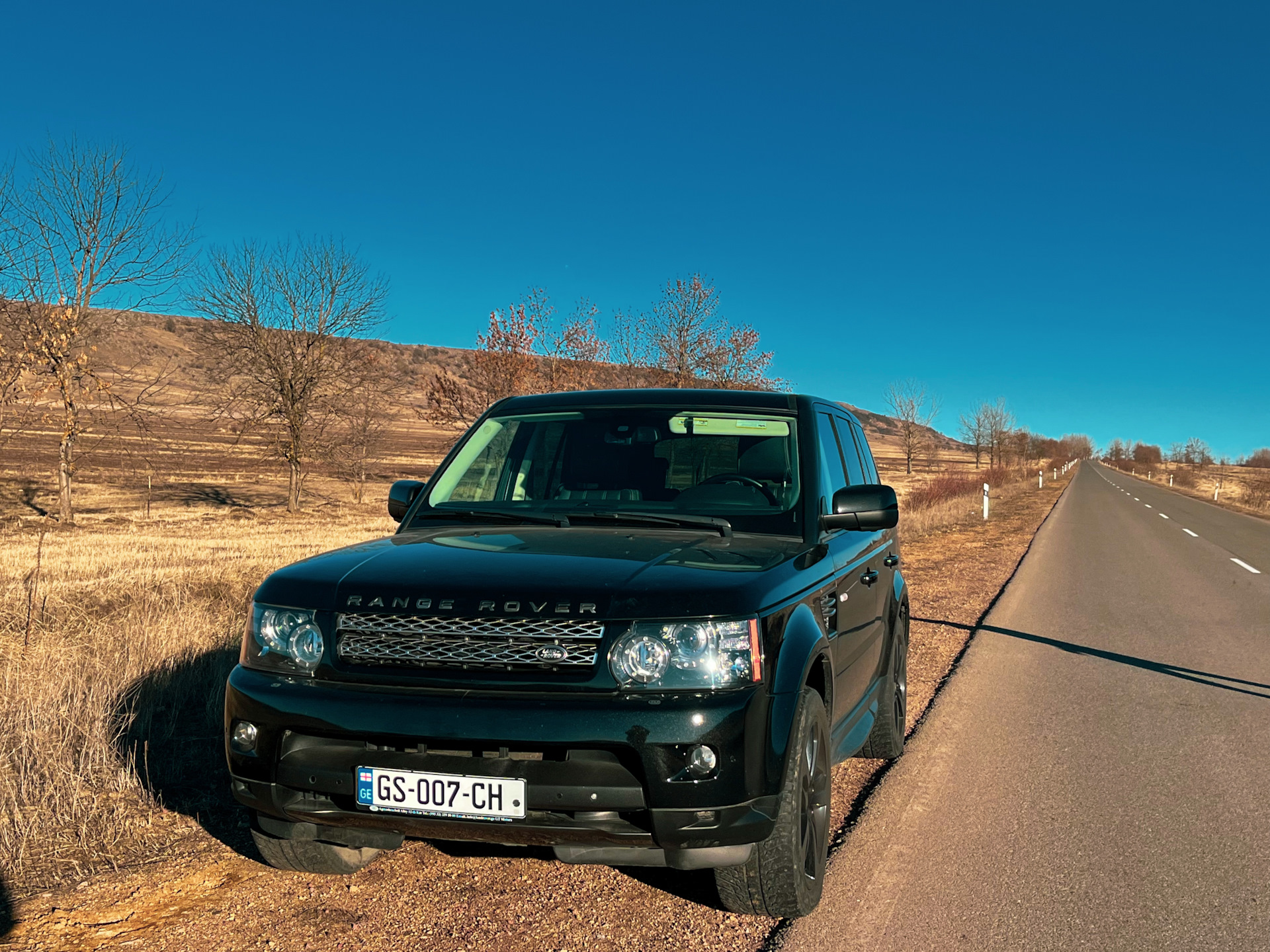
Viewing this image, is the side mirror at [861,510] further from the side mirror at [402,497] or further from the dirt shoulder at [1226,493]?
the dirt shoulder at [1226,493]

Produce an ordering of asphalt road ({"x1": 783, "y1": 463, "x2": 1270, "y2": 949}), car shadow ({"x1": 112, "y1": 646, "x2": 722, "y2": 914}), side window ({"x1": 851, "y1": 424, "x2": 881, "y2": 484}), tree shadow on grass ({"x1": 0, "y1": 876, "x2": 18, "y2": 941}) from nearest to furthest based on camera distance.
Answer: tree shadow on grass ({"x1": 0, "y1": 876, "x2": 18, "y2": 941}), asphalt road ({"x1": 783, "y1": 463, "x2": 1270, "y2": 949}), car shadow ({"x1": 112, "y1": 646, "x2": 722, "y2": 914}), side window ({"x1": 851, "y1": 424, "x2": 881, "y2": 484})

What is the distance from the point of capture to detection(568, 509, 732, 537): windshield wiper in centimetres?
383

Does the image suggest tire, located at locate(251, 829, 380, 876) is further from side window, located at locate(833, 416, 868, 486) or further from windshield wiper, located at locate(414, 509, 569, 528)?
side window, located at locate(833, 416, 868, 486)

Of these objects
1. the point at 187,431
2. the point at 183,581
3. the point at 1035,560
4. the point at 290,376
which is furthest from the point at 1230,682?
the point at 187,431

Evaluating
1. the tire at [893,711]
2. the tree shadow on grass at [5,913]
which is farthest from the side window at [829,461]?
the tree shadow on grass at [5,913]

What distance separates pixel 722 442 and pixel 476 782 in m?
2.16

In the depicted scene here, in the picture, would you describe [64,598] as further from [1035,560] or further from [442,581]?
[1035,560]

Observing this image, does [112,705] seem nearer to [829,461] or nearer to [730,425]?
[730,425]

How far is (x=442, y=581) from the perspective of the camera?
3.02 m

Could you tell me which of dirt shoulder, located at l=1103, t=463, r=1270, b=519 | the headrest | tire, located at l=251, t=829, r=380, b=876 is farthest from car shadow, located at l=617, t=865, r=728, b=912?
dirt shoulder, located at l=1103, t=463, r=1270, b=519

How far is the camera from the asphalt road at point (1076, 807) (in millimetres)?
3330

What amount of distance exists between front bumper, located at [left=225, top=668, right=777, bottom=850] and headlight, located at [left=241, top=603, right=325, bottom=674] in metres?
0.17

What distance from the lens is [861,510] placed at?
3.96 meters

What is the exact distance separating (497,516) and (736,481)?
3.46 feet
